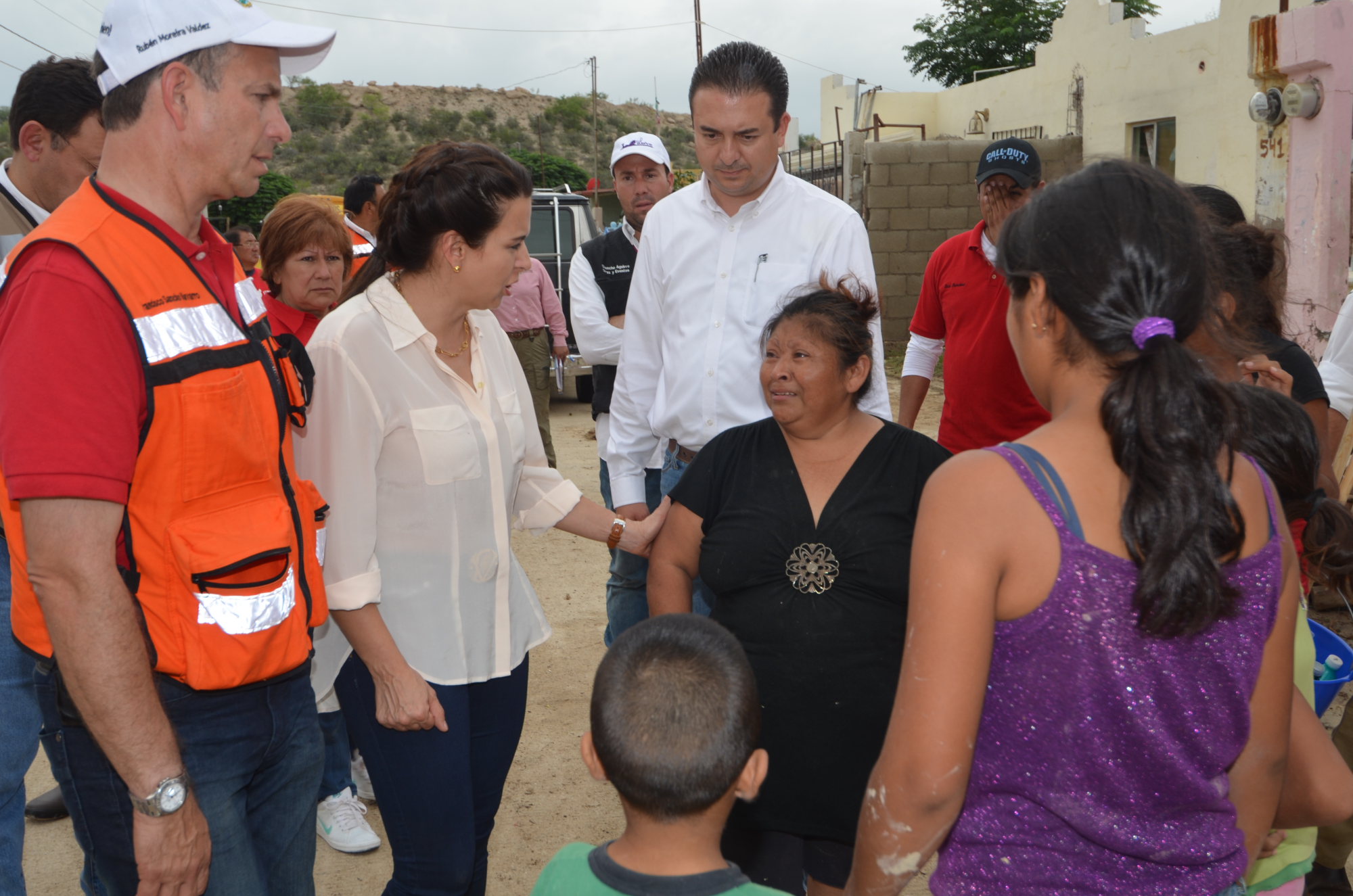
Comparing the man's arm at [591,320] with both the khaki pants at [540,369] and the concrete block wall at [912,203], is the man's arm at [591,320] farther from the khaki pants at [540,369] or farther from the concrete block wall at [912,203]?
the concrete block wall at [912,203]

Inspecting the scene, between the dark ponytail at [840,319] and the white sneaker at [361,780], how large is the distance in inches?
100

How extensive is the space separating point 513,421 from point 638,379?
0.96 metres

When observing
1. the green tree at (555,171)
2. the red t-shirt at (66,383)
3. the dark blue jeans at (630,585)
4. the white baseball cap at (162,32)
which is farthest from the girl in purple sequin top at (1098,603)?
the green tree at (555,171)

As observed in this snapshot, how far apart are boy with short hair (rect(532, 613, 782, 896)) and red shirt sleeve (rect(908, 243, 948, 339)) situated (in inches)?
132

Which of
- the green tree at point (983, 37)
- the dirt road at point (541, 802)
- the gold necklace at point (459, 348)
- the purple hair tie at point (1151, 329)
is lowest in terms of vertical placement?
the dirt road at point (541, 802)

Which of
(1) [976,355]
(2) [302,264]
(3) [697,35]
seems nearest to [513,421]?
(2) [302,264]

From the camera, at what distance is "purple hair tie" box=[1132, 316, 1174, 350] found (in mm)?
1347

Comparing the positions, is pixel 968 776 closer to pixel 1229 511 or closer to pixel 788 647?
pixel 1229 511

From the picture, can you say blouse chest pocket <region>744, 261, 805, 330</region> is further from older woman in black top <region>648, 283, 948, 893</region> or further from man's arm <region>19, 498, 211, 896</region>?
man's arm <region>19, 498, 211, 896</region>

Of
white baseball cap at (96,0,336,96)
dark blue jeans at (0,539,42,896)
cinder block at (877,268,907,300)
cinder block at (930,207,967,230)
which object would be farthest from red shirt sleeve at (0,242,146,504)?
cinder block at (930,207,967,230)

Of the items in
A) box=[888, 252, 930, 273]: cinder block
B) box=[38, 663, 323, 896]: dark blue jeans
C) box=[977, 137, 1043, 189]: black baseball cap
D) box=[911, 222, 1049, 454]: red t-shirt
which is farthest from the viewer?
box=[888, 252, 930, 273]: cinder block

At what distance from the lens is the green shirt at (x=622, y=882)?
55.0 inches

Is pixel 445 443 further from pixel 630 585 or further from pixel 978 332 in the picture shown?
pixel 978 332

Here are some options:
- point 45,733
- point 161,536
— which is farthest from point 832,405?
point 45,733
